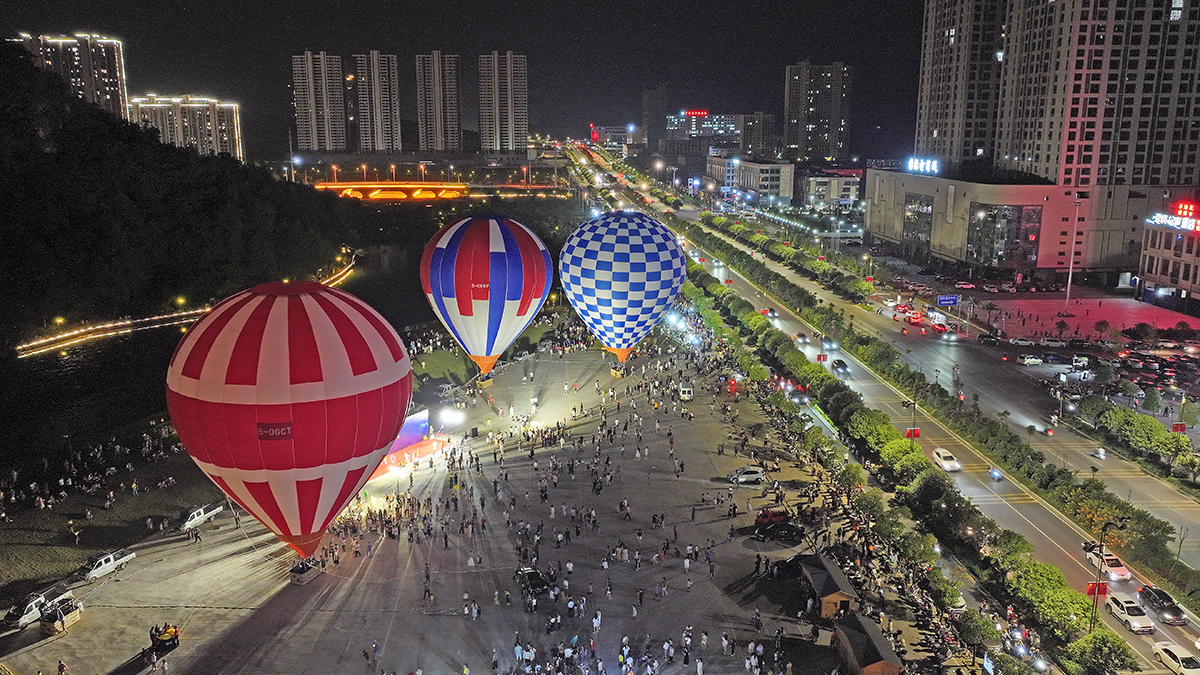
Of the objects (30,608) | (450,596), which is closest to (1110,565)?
(450,596)

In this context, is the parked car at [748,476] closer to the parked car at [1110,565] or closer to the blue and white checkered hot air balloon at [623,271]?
the blue and white checkered hot air balloon at [623,271]

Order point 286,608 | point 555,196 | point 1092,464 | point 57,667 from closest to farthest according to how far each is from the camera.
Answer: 1. point 57,667
2. point 286,608
3. point 1092,464
4. point 555,196

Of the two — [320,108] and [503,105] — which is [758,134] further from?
[320,108]

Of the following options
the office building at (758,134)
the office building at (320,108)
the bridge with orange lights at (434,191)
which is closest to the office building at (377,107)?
the office building at (320,108)

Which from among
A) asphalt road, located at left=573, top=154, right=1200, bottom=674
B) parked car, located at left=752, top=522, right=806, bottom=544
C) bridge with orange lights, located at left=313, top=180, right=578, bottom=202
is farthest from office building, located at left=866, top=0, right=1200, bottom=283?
bridge with orange lights, located at left=313, top=180, right=578, bottom=202

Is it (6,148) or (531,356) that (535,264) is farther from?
(6,148)

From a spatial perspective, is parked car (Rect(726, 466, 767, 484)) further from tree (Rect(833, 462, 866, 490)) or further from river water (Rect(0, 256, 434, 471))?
river water (Rect(0, 256, 434, 471))

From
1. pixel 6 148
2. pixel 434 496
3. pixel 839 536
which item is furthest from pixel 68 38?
pixel 839 536
